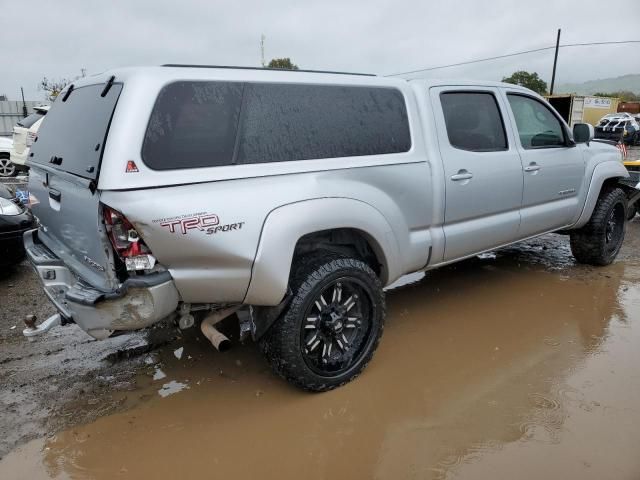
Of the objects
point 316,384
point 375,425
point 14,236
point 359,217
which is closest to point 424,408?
point 375,425

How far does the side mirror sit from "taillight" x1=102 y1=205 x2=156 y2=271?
4.40 metres

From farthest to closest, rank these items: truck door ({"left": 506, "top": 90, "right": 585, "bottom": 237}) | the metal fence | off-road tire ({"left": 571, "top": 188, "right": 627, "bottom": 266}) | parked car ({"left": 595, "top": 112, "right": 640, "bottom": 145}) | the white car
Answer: parked car ({"left": 595, "top": 112, "right": 640, "bottom": 145}) → the metal fence → the white car → off-road tire ({"left": 571, "top": 188, "right": 627, "bottom": 266}) → truck door ({"left": 506, "top": 90, "right": 585, "bottom": 237})

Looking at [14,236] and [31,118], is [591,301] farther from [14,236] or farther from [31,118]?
[31,118]

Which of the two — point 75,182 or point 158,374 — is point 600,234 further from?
point 75,182

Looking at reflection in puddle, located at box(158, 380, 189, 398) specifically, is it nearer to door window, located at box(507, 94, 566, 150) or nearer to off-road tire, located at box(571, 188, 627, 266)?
door window, located at box(507, 94, 566, 150)

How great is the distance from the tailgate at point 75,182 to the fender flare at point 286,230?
0.75 metres

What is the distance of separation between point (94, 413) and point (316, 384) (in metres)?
1.34

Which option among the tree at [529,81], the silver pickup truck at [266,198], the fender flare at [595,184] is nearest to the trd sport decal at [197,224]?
the silver pickup truck at [266,198]

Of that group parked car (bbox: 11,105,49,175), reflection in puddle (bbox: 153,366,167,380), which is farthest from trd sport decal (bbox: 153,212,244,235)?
parked car (bbox: 11,105,49,175)

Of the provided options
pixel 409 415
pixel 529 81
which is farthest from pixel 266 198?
pixel 529 81

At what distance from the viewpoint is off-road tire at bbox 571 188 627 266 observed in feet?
17.7

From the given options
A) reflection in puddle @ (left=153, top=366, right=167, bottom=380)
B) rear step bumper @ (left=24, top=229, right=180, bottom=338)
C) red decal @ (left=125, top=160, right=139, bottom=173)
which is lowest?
reflection in puddle @ (left=153, top=366, right=167, bottom=380)

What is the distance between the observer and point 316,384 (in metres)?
3.07

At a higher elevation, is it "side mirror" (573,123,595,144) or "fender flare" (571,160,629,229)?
"side mirror" (573,123,595,144)
